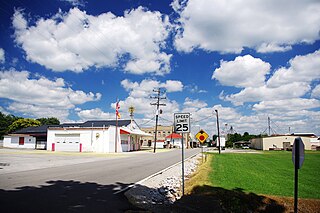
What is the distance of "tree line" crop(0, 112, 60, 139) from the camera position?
8581 centimetres

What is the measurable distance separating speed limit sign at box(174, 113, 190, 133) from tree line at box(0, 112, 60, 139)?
89.7m

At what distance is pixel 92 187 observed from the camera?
941 centimetres

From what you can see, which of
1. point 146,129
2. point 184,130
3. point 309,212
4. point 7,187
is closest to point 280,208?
point 309,212

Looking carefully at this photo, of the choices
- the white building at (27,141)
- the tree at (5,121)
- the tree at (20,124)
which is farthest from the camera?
the tree at (5,121)

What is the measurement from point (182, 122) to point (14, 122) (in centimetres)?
9270

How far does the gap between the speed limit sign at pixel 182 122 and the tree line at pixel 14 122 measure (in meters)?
89.7

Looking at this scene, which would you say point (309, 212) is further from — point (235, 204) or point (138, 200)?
point (138, 200)

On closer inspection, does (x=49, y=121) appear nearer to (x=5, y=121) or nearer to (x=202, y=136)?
(x=5, y=121)

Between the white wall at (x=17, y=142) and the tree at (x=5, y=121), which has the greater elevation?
the tree at (x=5, y=121)

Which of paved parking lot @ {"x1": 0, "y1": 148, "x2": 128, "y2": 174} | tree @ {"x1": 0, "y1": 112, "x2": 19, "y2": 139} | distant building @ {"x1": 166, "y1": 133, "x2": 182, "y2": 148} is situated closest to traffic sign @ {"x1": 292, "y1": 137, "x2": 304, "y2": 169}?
paved parking lot @ {"x1": 0, "y1": 148, "x2": 128, "y2": 174}

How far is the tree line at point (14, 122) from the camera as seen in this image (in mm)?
85812

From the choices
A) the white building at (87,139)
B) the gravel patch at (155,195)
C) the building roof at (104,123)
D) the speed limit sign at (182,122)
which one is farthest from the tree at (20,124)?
the speed limit sign at (182,122)

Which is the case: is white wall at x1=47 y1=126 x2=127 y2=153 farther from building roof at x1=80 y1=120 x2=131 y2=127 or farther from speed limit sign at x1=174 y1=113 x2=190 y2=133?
speed limit sign at x1=174 y1=113 x2=190 y2=133

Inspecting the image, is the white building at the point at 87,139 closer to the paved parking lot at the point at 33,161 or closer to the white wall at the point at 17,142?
the white wall at the point at 17,142
